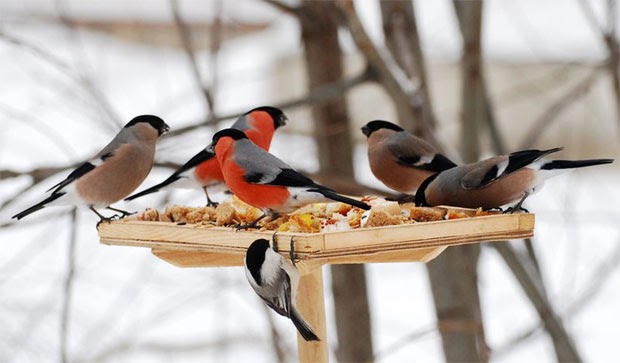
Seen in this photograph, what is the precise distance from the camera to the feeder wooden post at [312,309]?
232 cm

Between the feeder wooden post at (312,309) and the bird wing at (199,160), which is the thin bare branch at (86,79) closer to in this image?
the bird wing at (199,160)

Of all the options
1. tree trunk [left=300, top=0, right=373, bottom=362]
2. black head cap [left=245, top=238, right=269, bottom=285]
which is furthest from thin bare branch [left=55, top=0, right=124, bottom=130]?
black head cap [left=245, top=238, right=269, bottom=285]

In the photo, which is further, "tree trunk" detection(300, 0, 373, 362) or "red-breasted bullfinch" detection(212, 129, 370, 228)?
"tree trunk" detection(300, 0, 373, 362)

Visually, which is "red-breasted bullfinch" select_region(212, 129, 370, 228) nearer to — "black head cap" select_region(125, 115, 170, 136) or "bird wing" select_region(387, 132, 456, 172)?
"black head cap" select_region(125, 115, 170, 136)

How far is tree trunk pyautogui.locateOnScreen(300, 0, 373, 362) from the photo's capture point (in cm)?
378

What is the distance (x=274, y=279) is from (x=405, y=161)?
836mm

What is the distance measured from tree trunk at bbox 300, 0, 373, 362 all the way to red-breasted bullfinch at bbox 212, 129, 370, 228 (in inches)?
54.4

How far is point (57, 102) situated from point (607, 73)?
2167mm

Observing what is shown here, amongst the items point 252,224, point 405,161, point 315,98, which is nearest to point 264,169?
point 252,224

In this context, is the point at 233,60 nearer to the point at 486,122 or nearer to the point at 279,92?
the point at 279,92

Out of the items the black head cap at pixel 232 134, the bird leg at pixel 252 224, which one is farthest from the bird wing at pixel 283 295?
the black head cap at pixel 232 134

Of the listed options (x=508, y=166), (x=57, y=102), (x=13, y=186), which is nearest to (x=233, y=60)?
(x=13, y=186)

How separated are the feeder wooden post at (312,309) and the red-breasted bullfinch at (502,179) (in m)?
0.42

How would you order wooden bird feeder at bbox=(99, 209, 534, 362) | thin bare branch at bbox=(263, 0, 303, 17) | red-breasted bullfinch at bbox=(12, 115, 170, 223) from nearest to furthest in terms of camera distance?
wooden bird feeder at bbox=(99, 209, 534, 362) < red-breasted bullfinch at bbox=(12, 115, 170, 223) < thin bare branch at bbox=(263, 0, 303, 17)
